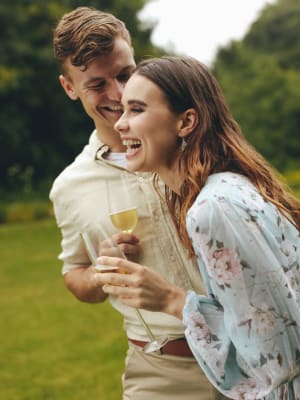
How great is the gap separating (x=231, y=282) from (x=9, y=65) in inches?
961

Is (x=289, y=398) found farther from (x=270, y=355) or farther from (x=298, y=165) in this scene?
(x=298, y=165)

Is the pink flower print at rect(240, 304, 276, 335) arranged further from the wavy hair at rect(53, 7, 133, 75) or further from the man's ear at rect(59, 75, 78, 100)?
the man's ear at rect(59, 75, 78, 100)

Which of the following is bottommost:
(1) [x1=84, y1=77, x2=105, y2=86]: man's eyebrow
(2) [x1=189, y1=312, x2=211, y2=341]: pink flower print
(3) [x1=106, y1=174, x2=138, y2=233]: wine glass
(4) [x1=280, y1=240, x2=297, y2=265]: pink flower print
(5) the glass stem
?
(5) the glass stem

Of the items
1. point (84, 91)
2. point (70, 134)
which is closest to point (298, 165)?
point (70, 134)

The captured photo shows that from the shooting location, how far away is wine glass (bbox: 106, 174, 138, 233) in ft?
8.77

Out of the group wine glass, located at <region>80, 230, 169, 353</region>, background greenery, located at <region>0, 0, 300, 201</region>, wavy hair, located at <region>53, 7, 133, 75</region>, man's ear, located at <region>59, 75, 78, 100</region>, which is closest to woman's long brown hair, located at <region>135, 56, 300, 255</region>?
wine glass, located at <region>80, 230, 169, 353</region>

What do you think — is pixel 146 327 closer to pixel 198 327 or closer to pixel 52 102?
pixel 198 327

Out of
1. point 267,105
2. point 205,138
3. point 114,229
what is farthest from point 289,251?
point 267,105

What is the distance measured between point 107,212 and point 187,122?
696mm

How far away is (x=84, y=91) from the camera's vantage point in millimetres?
3078

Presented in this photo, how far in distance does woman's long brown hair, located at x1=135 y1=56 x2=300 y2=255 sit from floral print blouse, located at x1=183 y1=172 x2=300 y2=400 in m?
0.13

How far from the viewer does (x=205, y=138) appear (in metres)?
2.34

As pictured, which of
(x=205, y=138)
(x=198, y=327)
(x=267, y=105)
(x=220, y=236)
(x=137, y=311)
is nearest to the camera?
(x=220, y=236)

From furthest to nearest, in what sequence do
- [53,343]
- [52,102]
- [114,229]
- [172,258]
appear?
[52,102]
[53,343]
[114,229]
[172,258]
